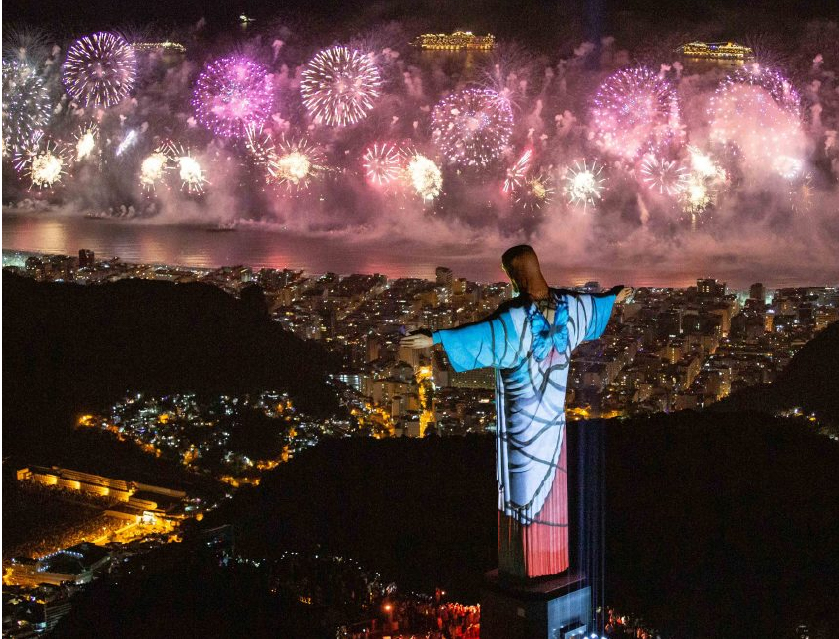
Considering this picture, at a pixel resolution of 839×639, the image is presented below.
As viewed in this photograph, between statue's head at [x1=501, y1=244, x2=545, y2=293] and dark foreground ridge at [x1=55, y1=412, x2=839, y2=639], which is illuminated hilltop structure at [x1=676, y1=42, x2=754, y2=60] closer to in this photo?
dark foreground ridge at [x1=55, y1=412, x2=839, y2=639]

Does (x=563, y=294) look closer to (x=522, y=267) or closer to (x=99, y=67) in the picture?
(x=522, y=267)

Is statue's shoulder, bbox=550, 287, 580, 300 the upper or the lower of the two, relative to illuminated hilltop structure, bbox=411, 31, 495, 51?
lower

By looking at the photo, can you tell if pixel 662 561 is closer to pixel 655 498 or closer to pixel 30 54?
pixel 655 498

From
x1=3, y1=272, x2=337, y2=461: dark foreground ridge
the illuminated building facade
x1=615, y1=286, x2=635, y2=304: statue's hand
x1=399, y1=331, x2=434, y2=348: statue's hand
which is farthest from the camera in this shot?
x1=3, y1=272, x2=337, y2=461: dark foreground ridge

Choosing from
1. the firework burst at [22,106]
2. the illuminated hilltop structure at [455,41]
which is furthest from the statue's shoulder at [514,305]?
the firework burst at [22,106]

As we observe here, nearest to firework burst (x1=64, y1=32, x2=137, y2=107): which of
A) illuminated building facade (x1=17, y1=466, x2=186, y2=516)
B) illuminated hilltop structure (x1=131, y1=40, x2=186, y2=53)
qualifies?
illuminated hilltop structure (x1=131, y1=40, x2=186, y2=53)

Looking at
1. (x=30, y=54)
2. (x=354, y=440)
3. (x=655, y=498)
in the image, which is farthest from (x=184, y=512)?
(x=30, y=54)

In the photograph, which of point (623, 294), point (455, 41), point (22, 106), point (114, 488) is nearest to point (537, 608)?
point (623, 294)
